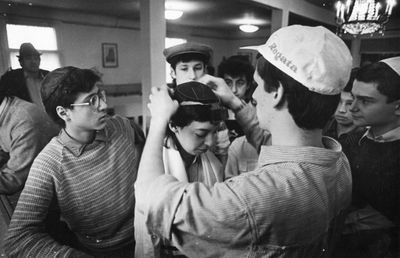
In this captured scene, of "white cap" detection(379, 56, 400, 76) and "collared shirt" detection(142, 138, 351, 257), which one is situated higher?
"white cap" detection(379, 56, 400, 76)

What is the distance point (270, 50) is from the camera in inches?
28.7

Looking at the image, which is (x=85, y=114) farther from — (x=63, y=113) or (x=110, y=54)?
(x=110, y=54)

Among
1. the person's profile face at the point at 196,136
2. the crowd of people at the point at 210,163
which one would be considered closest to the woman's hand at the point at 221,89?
the crowd of people at the point at 210,163

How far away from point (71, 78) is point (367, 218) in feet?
5.17

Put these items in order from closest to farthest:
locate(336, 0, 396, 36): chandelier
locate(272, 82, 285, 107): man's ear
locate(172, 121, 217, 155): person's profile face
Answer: locate(272, 82, 285, 107): man's ear → locate(172, 121, 217, 155): person's profile face → locate(336, 0, 396, 36): chandelier

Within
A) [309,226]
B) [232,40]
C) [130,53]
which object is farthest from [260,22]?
[309,226]

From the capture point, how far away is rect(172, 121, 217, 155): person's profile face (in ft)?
3.84

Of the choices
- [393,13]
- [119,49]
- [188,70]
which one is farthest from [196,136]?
[393,13]

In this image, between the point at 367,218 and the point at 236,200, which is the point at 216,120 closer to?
the point at 236,200

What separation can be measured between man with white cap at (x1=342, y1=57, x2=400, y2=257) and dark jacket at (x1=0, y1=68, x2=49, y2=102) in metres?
1.82

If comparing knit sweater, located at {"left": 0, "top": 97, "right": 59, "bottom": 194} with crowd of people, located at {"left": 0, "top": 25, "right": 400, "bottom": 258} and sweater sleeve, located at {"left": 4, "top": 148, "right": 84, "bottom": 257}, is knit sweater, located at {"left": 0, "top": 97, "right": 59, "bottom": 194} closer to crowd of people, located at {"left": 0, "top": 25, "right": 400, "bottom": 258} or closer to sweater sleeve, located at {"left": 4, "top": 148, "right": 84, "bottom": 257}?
crowd of people, located at {"left": 0, "top": 25, "right": 400, "bottom": 258}

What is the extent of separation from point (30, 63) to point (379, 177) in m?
2.02

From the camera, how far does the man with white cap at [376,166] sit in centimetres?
121

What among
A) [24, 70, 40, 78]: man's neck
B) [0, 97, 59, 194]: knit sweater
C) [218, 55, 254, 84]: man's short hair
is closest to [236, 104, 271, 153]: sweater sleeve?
[218, 55, 254, 84]: man's short hair
